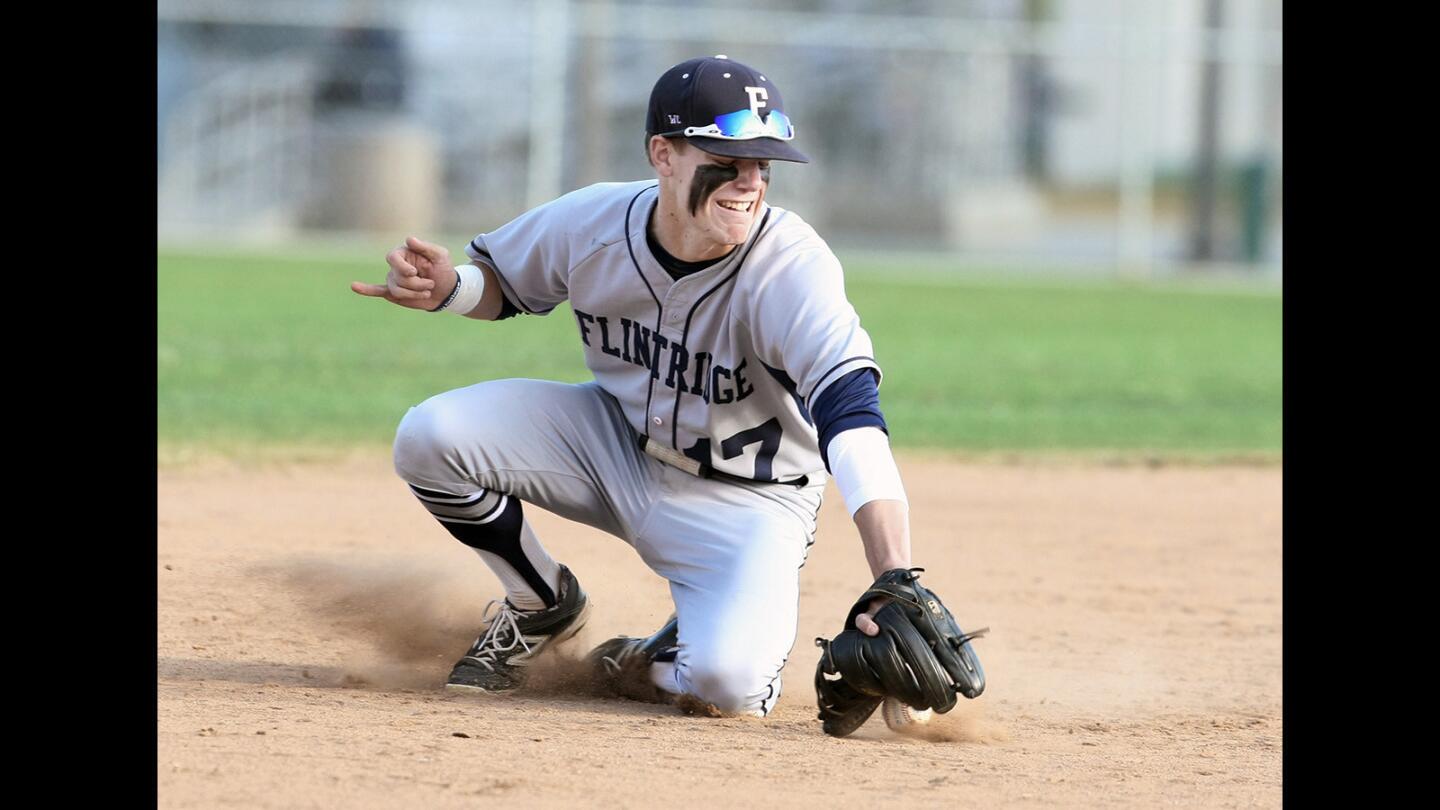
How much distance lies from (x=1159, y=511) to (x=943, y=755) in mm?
3841

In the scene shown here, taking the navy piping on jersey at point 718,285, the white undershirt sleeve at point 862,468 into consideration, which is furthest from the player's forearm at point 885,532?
the navy piping on jersey at point 718,285

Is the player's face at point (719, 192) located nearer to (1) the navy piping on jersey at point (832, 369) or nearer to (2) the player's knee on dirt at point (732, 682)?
(1) the navy piping on jersey at point (832, 369)

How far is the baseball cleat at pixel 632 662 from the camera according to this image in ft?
13.6

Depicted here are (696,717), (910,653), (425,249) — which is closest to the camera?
(910,653)

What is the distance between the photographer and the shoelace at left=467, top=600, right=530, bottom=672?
415cm

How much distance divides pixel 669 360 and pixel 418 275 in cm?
68

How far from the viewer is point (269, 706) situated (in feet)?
11.8

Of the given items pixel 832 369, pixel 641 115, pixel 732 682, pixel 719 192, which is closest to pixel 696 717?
pixel 732 682

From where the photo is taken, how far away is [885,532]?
3.47 m

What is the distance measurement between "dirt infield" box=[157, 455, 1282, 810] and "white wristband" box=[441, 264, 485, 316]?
935 mm

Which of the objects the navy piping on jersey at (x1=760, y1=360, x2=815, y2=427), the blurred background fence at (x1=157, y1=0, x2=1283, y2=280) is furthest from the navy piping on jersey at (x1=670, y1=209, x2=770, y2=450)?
the blurred background fence at (x1=157, y1=0, x2=1283, y2=280)

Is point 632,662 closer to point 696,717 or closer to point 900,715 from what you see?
point 696,717

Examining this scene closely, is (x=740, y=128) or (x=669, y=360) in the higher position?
(x=740, y=128)

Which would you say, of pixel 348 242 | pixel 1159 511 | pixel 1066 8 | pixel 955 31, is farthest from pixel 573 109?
pixel 1159 511
